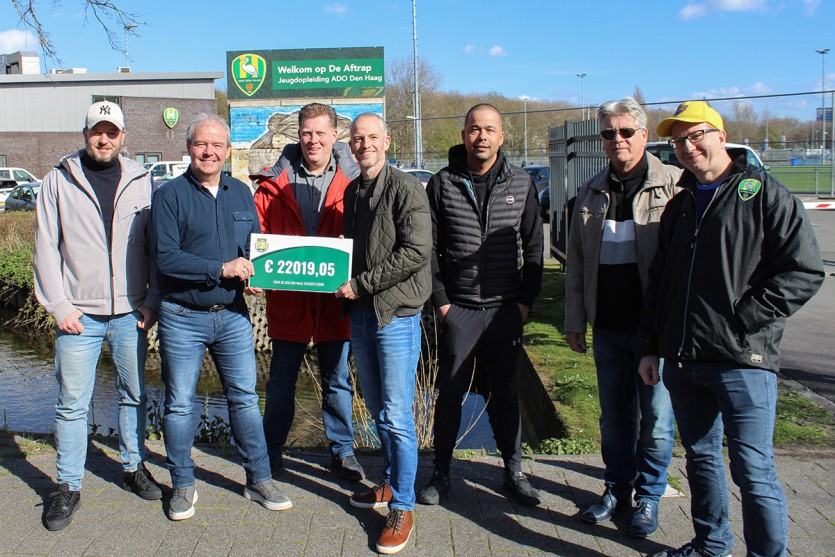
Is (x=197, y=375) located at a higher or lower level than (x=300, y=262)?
lower

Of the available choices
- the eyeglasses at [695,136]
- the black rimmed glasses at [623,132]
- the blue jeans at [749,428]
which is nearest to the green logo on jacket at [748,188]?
the eyeglasses at [695,136]

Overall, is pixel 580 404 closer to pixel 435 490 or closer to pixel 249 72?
pixel 435 490

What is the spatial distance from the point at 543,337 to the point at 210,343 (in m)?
4.80

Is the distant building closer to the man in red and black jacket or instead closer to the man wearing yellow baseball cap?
the man in red and black jacket

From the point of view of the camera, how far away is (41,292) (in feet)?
13.3

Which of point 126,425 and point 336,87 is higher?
point 336,87

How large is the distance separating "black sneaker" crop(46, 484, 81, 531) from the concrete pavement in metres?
0.05

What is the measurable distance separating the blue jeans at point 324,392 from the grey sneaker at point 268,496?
0.41 metres

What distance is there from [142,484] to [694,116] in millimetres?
3413

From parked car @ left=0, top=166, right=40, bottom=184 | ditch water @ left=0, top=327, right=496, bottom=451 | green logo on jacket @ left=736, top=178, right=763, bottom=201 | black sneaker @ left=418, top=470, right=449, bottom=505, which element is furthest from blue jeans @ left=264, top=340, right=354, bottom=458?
parked car @ left=0, top=166, right=40, bottom=184

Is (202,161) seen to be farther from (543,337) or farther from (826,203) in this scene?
(826,203)

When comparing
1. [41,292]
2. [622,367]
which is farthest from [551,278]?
[41,292]

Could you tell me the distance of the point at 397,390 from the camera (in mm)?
3857

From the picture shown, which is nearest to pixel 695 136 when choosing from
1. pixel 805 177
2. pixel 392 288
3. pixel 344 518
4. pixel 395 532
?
pixel 392 288
